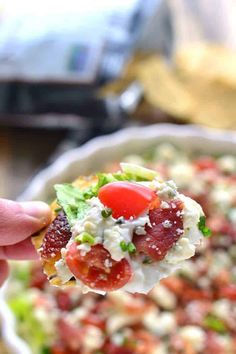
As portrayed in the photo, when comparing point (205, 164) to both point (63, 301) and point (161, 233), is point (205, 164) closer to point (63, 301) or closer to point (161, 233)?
point (63, 301)

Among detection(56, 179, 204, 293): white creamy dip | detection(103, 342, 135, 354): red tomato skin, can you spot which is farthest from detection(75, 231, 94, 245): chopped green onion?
detection(103, 342, 135, 354): red tomato skin

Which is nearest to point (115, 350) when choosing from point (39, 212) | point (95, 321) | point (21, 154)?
point (95, 321)

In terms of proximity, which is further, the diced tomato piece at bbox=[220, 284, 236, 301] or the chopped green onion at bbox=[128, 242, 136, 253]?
the diced tomato piece at bbox=[220, 284, 236, 301]

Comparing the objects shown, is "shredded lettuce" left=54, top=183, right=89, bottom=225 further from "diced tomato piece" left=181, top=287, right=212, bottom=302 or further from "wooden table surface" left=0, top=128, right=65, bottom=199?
"wooden table surface" left=0, top=128, right=65, bottom=199

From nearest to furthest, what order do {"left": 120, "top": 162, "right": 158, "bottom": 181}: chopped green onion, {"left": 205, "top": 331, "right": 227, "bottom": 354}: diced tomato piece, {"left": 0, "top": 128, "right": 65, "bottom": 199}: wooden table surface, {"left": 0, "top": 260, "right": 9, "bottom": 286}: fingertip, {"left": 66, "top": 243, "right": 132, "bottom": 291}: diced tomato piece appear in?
{"left": 66, "top": 243, "right": 132, "bottom": 291}: diced tomato piece, {"left": 120, "top": 162, "right": 158, "bottom": 181}: chopped green onion, {"left": 0, "top": 260, "right": 9, "bottom": 286}: fingertip, {"left": 205, "top": 331, "right": 227, "bottom": 354}: diced tomato piece, {"left": 0, "top": 128, "right": 65, "bottom": 199}: wooden table surface

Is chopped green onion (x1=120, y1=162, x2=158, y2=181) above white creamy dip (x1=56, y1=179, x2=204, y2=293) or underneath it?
above

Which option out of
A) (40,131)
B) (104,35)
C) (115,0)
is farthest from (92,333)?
(115,0)

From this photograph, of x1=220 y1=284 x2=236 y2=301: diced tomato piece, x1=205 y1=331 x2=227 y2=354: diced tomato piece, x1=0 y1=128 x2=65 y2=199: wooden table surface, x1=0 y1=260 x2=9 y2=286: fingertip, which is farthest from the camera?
x1=0 y1=128 x2=65 y2=199: wooden table surface
